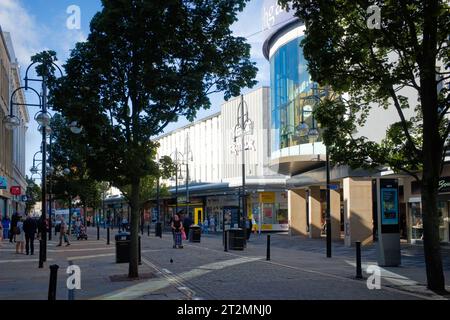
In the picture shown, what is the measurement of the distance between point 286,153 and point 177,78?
23324 millimetres

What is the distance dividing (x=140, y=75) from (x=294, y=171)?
2837 cm

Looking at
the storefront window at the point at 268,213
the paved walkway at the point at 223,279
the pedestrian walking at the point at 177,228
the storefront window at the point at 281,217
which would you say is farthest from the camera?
the storefront window at the point at 281,217

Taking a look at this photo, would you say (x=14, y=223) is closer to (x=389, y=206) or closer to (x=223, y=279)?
(x=223, y=279)

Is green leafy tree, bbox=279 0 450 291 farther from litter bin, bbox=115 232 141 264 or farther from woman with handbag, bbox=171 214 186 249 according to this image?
woman with handbag, bbox=171 214 186 249

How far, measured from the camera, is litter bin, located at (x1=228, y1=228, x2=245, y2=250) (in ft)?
89.0

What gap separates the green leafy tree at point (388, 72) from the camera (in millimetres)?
12242

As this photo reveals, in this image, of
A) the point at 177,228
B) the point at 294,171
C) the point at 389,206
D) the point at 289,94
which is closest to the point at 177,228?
the point at 177,228

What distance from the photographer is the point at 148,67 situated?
1506 centimetres

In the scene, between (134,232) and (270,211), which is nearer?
(134,232)

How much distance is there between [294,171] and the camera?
42.6 meters

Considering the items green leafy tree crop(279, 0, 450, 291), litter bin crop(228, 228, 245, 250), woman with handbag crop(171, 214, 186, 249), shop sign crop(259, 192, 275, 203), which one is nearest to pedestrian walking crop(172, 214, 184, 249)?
woman with handbag crop(171, 214, 186, 249)

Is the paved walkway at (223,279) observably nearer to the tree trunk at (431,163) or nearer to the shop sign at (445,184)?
the tree trunk at (431,163)

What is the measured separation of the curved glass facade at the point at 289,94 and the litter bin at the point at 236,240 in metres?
10.0

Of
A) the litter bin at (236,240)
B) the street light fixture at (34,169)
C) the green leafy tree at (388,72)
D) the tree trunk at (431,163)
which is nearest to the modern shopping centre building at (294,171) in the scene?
the litter bin at (236,240)
